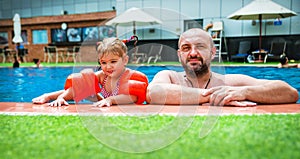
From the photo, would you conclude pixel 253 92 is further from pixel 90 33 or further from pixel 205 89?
pixel 90 33

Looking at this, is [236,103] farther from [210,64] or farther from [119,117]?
[119,117]

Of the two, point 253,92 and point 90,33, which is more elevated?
point 90,33

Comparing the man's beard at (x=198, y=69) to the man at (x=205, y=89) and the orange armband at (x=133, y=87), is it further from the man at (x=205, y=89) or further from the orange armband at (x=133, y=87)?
the orange armband at (x=133, y=87)

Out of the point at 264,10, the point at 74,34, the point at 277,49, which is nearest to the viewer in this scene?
the point at 264,10

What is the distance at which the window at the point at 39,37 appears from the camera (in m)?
22.3

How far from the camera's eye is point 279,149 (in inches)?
59.0

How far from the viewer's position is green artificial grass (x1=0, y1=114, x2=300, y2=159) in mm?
1495

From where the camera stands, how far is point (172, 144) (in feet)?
5.45

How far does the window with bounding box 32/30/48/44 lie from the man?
21.0 m

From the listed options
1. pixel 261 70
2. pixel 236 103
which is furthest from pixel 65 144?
A: pixel 261 70

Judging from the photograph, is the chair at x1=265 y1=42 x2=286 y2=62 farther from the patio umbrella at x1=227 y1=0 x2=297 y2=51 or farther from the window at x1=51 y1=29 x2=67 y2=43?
the window at x1=51 y1=29 x2=67 y2=43

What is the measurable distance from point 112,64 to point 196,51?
92cm

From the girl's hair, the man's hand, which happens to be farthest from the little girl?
the man's hand

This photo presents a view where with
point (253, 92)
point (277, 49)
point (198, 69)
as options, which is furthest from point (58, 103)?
point (277, 49)
